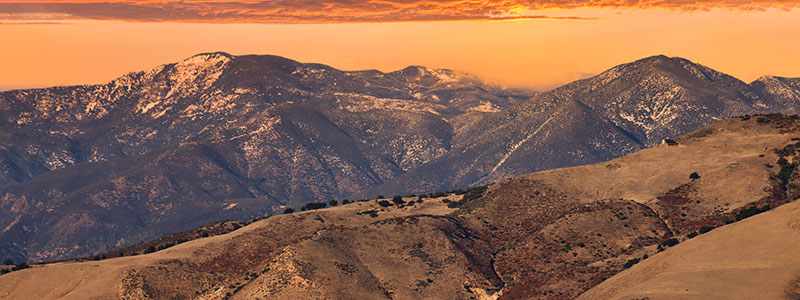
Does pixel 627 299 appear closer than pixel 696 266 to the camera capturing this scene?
Yes

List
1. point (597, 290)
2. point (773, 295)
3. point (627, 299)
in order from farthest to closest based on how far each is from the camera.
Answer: point (597, 290) < point (627, 299) < point (773, 295)

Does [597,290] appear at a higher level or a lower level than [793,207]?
lower

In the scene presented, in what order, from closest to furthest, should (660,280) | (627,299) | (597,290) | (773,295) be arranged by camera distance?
(773,295) → (627,299) → (660,280) → (597,290)

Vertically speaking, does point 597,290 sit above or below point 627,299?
below

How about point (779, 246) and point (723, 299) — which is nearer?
point (723, 299)

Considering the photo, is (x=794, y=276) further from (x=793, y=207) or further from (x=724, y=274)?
(x=793, y=207)

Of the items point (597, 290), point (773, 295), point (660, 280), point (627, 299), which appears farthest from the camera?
point (597, 290)

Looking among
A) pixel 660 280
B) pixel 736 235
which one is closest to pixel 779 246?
pixel 736 235

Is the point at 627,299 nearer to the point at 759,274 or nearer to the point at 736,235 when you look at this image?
the point at 759,274

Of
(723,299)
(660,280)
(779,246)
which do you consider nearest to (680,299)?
(723,299)
